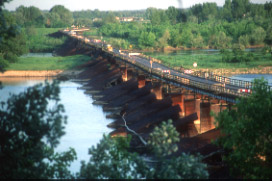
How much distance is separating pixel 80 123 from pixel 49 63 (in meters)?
53.9

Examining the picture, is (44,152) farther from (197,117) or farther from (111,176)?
(197,117)

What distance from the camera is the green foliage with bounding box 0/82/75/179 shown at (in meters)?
19.8

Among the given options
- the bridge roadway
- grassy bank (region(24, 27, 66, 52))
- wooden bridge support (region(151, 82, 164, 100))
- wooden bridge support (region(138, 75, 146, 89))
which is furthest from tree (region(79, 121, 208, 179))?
grassy bank (region(24, 27, 66, 52))

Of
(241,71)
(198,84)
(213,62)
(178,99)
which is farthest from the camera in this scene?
(213,62)

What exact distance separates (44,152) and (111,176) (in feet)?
9.96

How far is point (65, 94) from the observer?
252 feet

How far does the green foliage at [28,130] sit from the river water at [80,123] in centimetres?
1586

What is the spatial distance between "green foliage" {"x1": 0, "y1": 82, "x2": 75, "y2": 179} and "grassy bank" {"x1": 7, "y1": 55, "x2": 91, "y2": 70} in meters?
80.4

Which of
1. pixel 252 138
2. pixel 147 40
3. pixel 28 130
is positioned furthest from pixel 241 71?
pixel 28 130

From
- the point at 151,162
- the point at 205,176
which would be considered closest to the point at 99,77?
the point at 151,162

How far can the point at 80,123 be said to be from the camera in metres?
56.3

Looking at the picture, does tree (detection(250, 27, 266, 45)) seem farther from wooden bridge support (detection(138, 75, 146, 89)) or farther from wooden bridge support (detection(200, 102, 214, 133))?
wooden bridge support (detection(200, 102, 214, 133))

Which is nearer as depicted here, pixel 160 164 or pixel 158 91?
pixel 160 164

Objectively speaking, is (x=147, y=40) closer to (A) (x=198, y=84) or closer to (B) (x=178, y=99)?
(B) (x=178, y=99)
